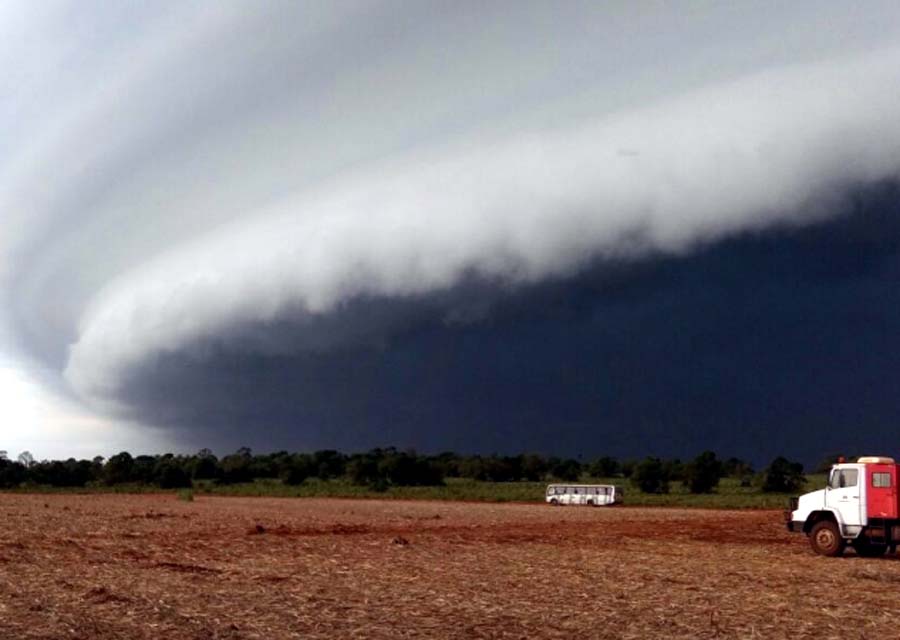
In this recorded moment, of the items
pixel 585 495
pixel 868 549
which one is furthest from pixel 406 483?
pixel 868 549

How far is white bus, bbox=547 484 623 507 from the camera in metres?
108

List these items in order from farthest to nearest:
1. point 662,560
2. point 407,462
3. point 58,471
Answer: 1. point 58,471
2. point 407,462
3. point 662,560

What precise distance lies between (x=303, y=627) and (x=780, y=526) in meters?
44.7

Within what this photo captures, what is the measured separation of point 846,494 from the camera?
117ft

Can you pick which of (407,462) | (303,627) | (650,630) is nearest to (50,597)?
(303,627)

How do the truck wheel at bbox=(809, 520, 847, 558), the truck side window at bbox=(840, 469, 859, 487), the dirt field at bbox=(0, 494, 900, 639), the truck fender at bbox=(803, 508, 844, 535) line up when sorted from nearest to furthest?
the dirt field at bbox=(0, 494, 900, 639)
the truck side window at bbox=(840, 469, 859, 487)
the truck fender at bbox=(803, 508, 844, 535)
the truck wheel at bbox=(809, 520, 847, 558)

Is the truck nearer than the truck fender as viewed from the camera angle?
Yes

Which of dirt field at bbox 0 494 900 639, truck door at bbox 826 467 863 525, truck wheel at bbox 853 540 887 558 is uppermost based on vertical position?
truck door at bbox 826 467 863 525

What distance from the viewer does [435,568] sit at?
30.8 metres

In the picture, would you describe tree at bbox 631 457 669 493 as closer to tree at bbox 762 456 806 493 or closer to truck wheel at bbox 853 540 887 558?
tree at bbox 762 456 806 493

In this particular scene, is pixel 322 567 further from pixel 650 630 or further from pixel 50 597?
pixel 650 630

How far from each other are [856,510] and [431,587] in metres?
17.9

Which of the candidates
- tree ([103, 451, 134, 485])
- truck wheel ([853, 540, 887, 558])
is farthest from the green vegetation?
truck wheel ([853, 540, 887, 558])

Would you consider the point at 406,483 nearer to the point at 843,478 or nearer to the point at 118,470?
the point at 118,470
